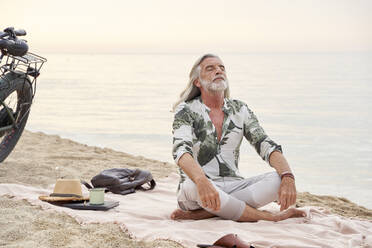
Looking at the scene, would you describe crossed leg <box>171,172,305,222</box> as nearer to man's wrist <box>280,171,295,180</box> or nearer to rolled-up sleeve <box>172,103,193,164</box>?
man's wrist <box>280,171,295,180</box>

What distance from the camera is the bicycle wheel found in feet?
16.2

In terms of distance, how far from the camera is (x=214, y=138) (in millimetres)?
3691

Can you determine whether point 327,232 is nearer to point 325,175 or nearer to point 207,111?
point 207,111

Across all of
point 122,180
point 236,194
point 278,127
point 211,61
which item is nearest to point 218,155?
point 236,194

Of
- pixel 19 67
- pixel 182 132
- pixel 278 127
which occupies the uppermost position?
pixel 278 127

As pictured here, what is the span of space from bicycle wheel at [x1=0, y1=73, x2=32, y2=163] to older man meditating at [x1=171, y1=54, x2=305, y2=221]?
72.8 inches

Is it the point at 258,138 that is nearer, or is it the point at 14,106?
the point at 258,138

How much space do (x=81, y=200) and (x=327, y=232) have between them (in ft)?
5.70

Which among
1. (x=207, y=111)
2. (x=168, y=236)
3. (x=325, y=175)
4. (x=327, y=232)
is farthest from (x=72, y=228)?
(x=325, y=175)

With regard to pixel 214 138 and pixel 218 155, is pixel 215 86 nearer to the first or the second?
pixel 214 138

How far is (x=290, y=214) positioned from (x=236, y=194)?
380mm

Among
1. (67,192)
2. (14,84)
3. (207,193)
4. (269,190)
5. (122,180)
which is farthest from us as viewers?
(14,84)

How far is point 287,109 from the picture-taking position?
1518cm

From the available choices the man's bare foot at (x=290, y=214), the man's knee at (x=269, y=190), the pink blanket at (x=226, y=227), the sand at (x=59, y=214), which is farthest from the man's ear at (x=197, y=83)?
the sand at (x=59, y=214)
